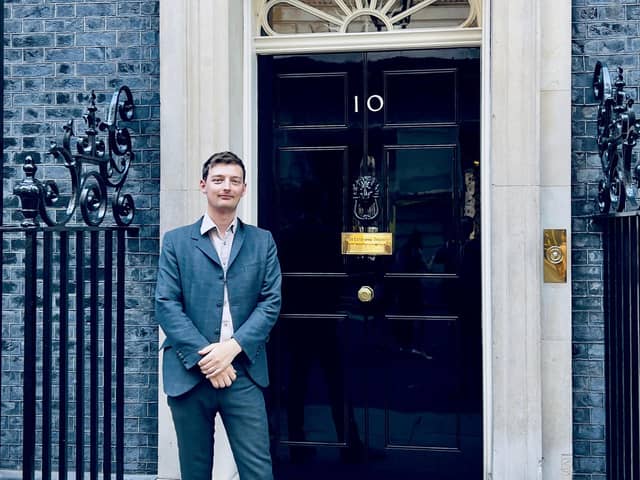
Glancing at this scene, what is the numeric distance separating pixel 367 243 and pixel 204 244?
1.55 meters

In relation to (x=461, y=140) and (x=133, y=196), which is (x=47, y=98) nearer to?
(x=133, y=196)

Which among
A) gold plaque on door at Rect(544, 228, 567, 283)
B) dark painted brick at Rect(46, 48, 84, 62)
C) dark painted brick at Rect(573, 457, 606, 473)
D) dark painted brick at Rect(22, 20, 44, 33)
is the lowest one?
dark painted brick at Rect(573, 457, 606, 473)

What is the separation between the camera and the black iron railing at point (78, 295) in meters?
3.79

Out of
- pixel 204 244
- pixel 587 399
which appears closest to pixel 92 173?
pixel 204 244

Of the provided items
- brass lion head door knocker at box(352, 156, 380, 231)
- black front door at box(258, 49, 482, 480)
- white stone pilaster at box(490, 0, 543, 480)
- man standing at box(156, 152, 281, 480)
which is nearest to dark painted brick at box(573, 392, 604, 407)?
white stone pilaster at box(490, 0, 543, 480)

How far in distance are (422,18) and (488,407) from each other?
7.93 ft

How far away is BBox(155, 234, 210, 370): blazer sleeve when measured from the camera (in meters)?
3.64

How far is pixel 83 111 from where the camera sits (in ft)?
16.8

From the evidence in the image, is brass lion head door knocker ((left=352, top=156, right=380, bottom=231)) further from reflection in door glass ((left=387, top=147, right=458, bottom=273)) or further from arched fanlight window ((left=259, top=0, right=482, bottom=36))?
arched fanlight window ((left=259, top=0, right=482, bottom=36))

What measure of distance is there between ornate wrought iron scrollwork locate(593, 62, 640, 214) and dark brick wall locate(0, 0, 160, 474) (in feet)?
8.45

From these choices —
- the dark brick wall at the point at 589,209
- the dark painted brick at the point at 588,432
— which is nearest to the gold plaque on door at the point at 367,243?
the dark brick wall at the point at 589,209

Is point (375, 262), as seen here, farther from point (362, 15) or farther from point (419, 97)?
point (362, 15)

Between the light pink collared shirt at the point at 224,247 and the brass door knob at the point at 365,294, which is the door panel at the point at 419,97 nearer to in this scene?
the brass door knob at the point at 365,294

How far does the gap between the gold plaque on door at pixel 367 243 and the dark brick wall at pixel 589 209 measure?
1.11m
